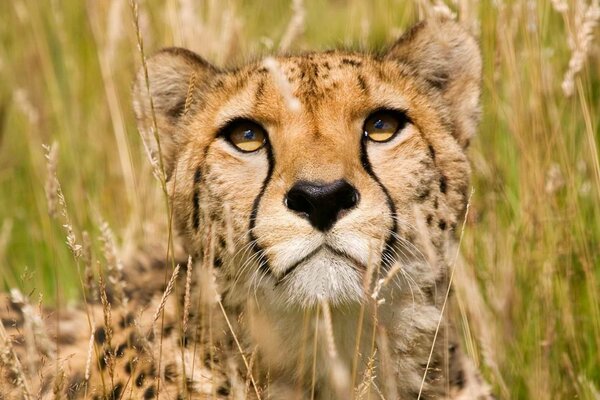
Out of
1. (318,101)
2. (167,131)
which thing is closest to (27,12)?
(167,131)

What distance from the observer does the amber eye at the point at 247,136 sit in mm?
2689

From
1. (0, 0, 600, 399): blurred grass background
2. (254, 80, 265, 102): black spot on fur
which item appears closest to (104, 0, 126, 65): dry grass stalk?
(0, 0, 600, 399): blurred grass background

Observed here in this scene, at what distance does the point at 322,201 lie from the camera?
7.47ft

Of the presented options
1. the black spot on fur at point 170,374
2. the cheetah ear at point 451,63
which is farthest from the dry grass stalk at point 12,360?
the cheetah ear at point 451,63

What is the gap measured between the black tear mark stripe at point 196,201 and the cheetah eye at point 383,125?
46 centimetres

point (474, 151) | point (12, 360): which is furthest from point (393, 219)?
point (474, 151)

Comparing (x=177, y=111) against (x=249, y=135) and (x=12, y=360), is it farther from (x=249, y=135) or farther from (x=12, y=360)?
(x=12, y=360)

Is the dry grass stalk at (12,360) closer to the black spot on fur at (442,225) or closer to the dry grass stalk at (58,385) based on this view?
the dry grass stalk at (58,385)

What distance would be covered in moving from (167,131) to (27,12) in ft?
6.92

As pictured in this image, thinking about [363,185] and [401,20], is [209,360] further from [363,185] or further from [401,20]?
[401,20]

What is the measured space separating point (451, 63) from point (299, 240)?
3.28 ft

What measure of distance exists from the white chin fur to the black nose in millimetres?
79

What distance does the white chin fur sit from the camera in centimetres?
234

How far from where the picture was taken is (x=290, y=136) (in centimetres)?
257
